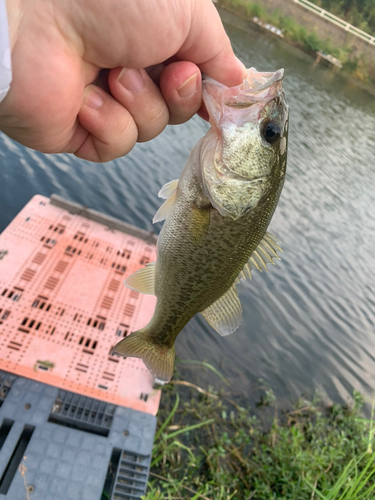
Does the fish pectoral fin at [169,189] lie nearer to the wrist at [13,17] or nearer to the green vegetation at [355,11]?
the wrist at [13,17]

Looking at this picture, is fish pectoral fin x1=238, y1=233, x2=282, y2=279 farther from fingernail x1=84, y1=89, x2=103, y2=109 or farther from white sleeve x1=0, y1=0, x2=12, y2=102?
white sleeve x1=0, y1=0, x2=12, y2=102

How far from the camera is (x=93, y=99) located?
188 centimetres

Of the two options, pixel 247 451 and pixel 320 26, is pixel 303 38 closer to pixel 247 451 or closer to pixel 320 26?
pixel 320 26

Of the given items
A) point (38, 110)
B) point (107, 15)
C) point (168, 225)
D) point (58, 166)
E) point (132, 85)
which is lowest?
point (58, 166)

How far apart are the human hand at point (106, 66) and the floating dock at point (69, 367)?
2558 mm

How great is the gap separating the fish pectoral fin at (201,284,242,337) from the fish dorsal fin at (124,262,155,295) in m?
0.41

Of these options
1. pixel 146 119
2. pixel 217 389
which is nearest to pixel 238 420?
pixel 217 389

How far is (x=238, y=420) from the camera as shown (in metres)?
5.08

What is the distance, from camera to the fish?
1.82 metres

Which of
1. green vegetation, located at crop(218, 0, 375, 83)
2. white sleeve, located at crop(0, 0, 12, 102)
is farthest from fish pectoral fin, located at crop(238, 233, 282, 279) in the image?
green vegetation, located at crop(218, 0, 375, 83)

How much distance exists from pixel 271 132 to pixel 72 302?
11.8ft

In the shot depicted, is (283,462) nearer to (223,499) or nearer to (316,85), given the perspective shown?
(223,499)

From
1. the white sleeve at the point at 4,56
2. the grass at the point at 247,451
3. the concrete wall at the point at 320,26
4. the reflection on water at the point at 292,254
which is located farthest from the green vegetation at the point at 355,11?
the white sleeve at the point at 4,56

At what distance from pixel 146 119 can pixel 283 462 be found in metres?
4.28
